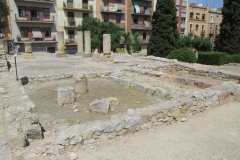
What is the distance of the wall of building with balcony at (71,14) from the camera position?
29.7m

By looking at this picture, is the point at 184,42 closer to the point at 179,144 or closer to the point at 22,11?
the point at 22,11

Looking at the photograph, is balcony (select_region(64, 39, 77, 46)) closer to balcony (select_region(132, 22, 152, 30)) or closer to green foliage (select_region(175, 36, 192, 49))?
balcony (select_region(132, 22, 152, 30))

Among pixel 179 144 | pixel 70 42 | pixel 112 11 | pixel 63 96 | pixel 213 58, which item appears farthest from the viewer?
pixel 112 11

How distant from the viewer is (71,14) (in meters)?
30.6

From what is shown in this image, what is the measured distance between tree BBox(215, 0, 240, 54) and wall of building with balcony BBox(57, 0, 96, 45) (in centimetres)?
1813

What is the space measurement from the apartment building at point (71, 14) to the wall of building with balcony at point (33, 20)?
3.04 feet

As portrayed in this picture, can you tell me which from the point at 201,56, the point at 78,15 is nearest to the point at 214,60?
the point at 201,56

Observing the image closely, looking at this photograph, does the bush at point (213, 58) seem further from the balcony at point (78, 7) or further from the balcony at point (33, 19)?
the balcony at point (33, 19)

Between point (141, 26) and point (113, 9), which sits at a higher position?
point (113, 9)

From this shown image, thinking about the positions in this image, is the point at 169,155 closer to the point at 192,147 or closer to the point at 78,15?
the point at 192,147

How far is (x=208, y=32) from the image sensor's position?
4234 cm

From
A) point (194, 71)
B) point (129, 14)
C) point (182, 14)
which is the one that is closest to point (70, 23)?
point (129, 14)

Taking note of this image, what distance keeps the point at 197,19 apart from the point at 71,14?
2345 centimetres

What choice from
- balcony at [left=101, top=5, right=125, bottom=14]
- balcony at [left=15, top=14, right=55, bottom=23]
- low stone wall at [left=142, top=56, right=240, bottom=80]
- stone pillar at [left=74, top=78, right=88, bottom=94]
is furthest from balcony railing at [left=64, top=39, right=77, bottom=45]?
stone pillar at [left=74, top=78, right=88, bottom=94]
